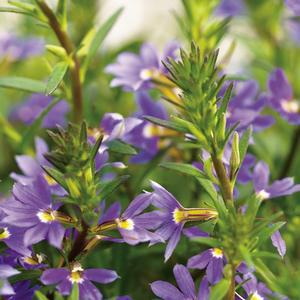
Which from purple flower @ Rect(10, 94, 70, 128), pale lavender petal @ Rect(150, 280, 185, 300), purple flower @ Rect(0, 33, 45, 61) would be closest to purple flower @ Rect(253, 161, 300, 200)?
pale lavender petal @ Rect(150, 280, 185, 300)

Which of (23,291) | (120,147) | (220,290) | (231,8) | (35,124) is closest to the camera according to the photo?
(220,290)

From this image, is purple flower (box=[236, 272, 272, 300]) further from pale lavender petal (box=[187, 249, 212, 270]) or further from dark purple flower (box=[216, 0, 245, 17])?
dark purple flower (box=[216, 0, 245, 17])

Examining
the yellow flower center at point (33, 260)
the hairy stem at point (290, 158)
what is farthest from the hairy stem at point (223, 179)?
the hairy stem at point (290, 158)

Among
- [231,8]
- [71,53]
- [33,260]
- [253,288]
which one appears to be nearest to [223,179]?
[253,288]

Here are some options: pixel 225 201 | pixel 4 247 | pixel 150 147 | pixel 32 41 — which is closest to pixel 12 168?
pixel 32 41

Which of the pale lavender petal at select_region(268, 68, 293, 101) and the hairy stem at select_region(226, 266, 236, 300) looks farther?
the pale lavender petal at select_region(268, 68, 293, 101)

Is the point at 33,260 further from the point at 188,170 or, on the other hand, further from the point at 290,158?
the point at 290,158
